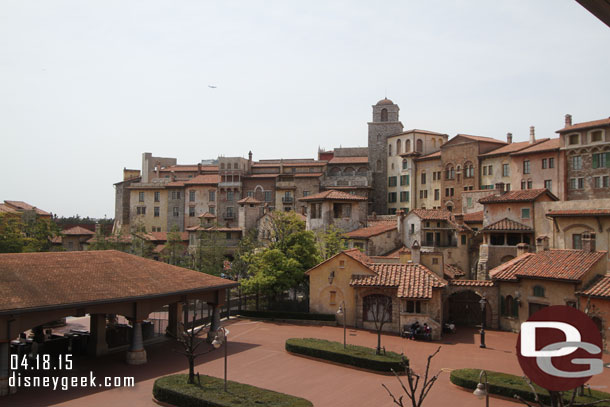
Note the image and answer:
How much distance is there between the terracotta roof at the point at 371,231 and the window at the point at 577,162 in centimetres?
1918

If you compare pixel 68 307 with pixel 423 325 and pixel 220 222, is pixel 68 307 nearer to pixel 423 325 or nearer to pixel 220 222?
pixel 423 325

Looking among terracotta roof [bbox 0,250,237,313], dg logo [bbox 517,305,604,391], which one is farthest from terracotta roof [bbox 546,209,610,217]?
dg logo [bbox 517,305,604,391]

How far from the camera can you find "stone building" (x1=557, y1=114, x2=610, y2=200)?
162 ft

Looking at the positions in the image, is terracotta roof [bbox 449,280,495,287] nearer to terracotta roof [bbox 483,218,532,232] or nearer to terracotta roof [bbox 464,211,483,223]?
terracotta roof [bbox 483,218,532,232]

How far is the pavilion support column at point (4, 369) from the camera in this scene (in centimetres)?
1939

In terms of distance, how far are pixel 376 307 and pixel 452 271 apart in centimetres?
1233

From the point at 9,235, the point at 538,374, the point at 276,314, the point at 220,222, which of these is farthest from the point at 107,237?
the point at 538,374

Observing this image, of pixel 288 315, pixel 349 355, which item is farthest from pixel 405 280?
pixel 349 355

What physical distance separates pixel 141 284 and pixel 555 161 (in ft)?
148

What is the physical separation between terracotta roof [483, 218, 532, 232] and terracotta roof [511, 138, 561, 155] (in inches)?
548

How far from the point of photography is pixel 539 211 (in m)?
43.1

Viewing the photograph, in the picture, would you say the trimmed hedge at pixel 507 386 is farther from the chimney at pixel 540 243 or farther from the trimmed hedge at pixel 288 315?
the chimney at pixel 540 243

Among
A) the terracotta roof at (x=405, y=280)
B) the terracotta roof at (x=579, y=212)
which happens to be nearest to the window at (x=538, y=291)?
the terracotta roof at (x=405, y=280)

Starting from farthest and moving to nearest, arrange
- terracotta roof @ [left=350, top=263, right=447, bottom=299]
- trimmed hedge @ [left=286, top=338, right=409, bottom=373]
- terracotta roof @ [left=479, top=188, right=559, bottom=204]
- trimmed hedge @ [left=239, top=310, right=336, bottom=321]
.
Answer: terracotta roof @ [left=479, top=188, right=559, bottom=204] < trimmed hedge @ [left=239, top=310, right=336, bottom=321] < terracotta roof @ [left=350, top=263, right=447, bottom=299] < trimmed hedge @ [left=286, top=338, right=409, bottom=373]
